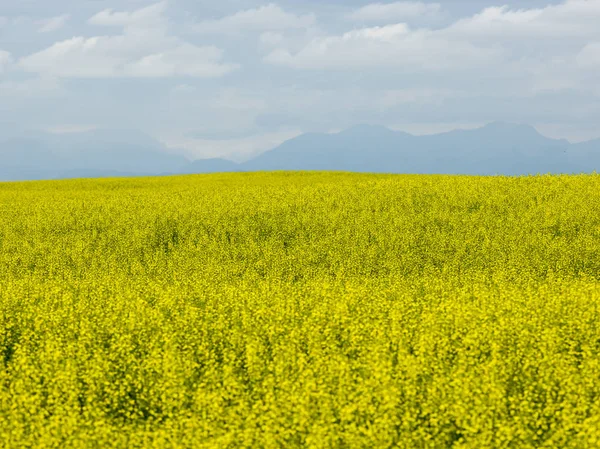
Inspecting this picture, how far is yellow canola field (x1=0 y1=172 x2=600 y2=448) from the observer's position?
8148 millimetres

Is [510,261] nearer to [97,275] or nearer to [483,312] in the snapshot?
[483,312]

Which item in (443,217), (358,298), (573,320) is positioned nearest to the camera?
(573,320)

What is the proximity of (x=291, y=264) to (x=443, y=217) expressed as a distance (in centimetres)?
699

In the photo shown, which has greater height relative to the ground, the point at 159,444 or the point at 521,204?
the point at 521,204

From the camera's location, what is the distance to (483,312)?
1189cm

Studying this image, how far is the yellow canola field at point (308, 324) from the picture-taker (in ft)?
26.7

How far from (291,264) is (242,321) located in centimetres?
749

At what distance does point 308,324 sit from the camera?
37.5ft

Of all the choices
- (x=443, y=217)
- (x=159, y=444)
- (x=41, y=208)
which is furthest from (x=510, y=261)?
(x=41, y=208)

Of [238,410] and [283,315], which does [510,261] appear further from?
[238,410]

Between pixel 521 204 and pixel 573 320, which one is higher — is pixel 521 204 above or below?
above

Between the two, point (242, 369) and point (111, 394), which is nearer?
point (111, 394)

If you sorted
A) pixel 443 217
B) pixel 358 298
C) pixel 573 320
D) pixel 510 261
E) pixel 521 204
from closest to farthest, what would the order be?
pixel 573 320 → pixel 358 298 → pixel 510 261 → pixel 443 217 → pixel 521 204

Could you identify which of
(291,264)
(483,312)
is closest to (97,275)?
(291,264)
